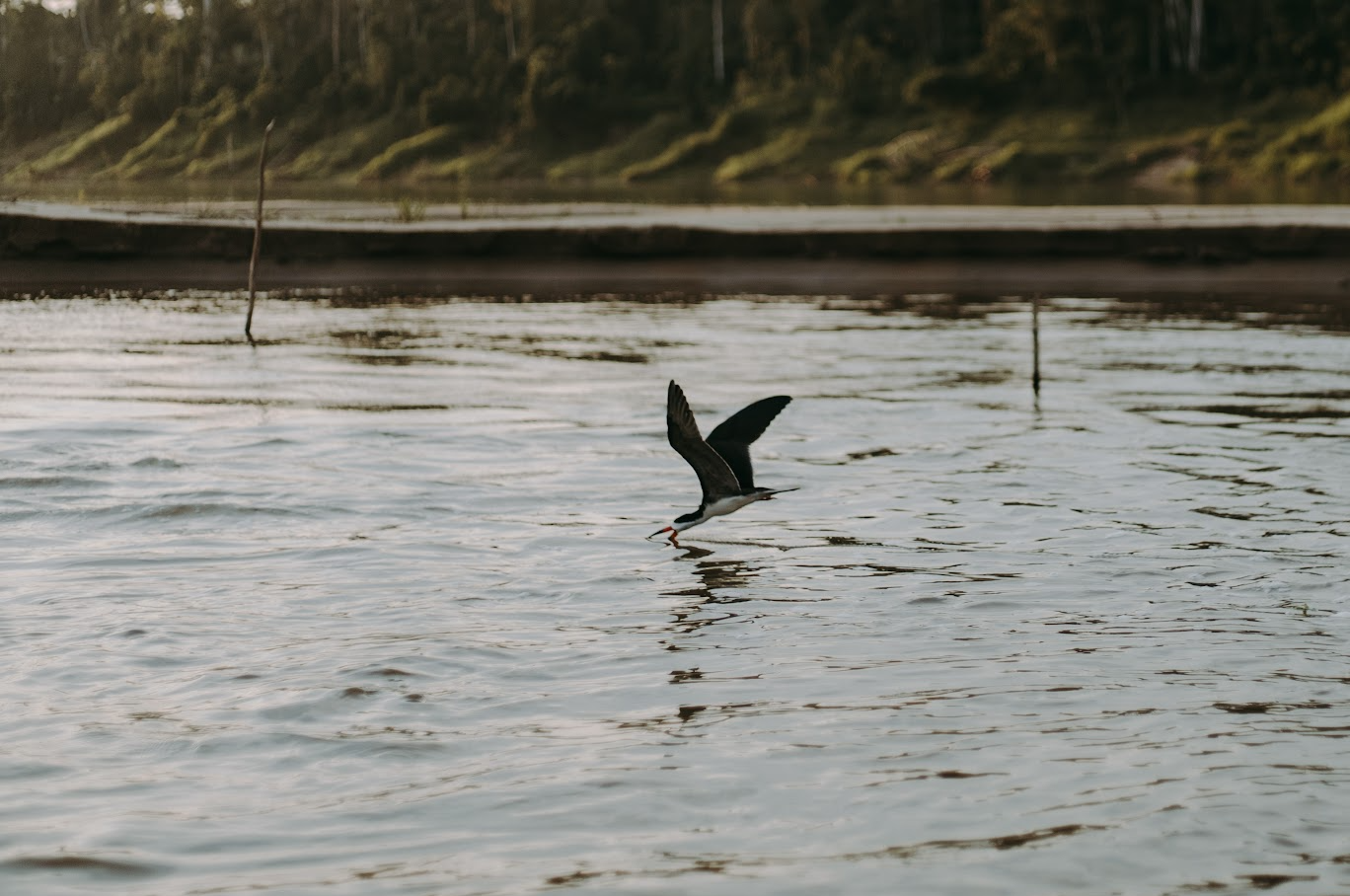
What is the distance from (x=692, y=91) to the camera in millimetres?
89375

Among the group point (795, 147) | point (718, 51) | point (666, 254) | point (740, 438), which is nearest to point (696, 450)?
point (740, 438)

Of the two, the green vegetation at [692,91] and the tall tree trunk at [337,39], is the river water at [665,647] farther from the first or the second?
the tall tree trunk at [337,39]

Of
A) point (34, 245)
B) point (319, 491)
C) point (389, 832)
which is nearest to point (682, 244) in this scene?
point (34, 245)

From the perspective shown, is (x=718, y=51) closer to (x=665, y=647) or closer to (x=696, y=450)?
(x=696, y=450)

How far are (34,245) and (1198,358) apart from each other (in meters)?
20.0

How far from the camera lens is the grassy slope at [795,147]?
68625 mm

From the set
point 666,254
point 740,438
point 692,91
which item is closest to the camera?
point 740,438

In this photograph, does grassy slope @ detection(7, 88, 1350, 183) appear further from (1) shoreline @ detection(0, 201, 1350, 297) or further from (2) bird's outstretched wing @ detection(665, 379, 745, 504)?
(2) bird's outstretched wing @ detection(665, 379, 745, 504)

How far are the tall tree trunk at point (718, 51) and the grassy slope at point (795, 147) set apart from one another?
5457mm

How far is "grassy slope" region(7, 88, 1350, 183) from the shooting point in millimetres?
68625

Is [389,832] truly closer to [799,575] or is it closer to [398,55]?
[799,575]

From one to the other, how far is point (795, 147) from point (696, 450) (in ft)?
235

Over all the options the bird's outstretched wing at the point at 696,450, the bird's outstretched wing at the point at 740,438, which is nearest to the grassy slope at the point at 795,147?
the bird's outstretched wing at the point at 740,438

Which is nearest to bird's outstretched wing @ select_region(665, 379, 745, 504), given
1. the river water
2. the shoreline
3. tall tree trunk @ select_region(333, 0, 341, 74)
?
the river water
